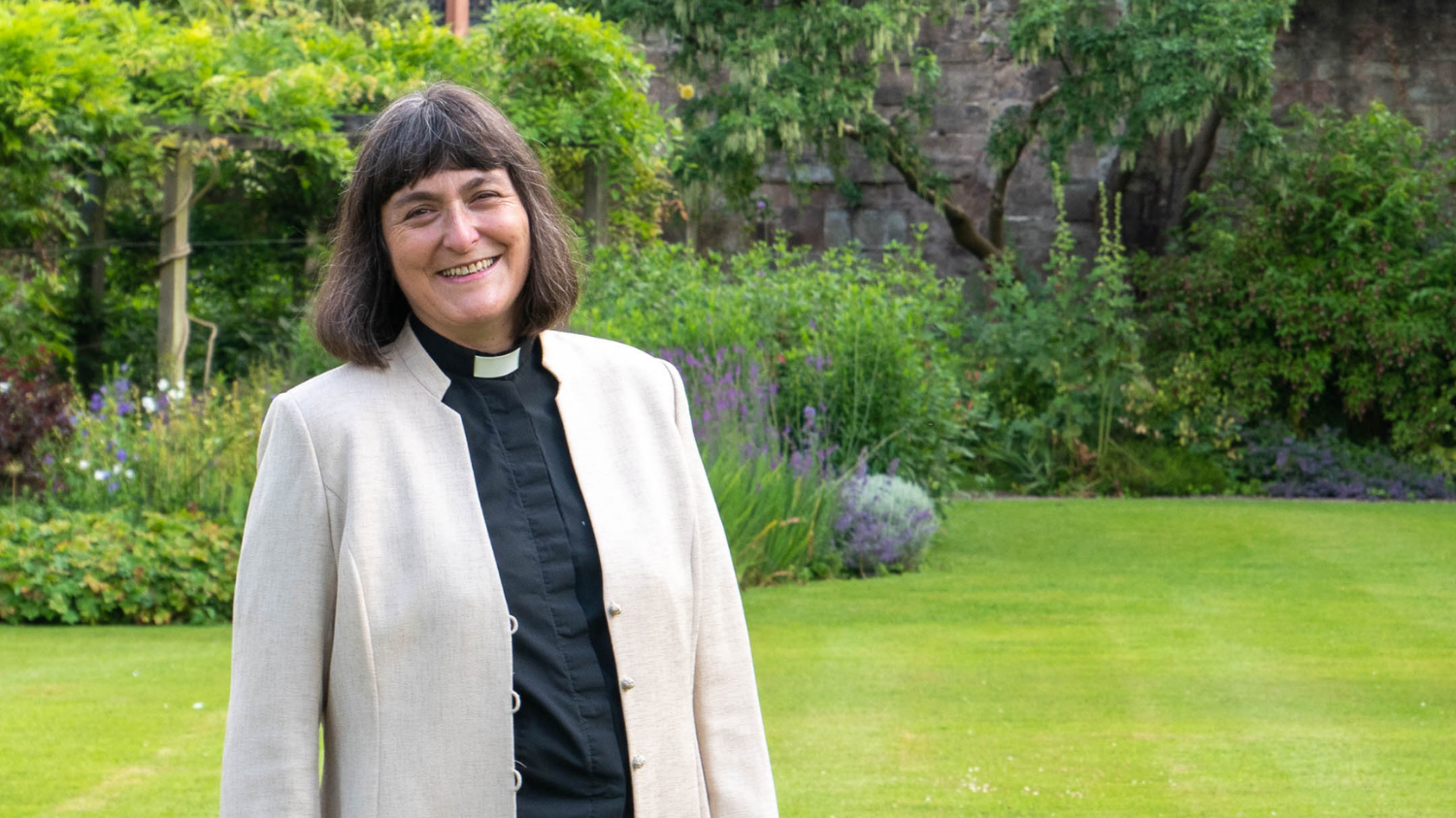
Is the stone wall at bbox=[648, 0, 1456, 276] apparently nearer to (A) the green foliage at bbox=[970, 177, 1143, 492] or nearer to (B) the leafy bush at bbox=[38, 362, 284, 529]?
(A) the green foliage at bbox=[970, 177, 1143, 492]

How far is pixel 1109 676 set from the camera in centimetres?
552

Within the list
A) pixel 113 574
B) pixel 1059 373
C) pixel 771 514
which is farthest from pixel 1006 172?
pixel 113 574

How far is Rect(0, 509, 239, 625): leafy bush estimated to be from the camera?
6633 millimetres

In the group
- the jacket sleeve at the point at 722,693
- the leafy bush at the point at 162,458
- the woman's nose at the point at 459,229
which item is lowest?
the leafy bush at the point at 162,458

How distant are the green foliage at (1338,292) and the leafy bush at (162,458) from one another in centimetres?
763

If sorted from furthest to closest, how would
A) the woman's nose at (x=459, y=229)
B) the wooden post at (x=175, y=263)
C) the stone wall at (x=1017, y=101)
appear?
the stone wall at (x=1017, y=101) < the wooden post at (x=175, y=263) < the woman's nose at (x=459, y=229)

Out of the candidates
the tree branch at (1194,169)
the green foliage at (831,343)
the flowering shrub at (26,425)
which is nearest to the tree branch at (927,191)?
the tree branch at (1194,169)

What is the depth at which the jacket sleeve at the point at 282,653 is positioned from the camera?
1.62 metres

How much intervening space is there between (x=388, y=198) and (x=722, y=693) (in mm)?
691

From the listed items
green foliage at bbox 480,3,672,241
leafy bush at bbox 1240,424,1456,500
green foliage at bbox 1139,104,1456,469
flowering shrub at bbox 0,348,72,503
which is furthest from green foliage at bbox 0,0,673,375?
leafy bush at bbox 1240,424,1456,500

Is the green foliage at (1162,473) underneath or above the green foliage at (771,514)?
underneath

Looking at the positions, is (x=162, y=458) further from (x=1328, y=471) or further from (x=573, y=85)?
(x=1328, y=471)

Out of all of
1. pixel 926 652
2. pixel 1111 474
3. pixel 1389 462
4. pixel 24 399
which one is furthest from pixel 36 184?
pixel 1389 462

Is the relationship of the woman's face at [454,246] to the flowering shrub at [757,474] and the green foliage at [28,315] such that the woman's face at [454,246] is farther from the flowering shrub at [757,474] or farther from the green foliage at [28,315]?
the green foliage at [28,315]
